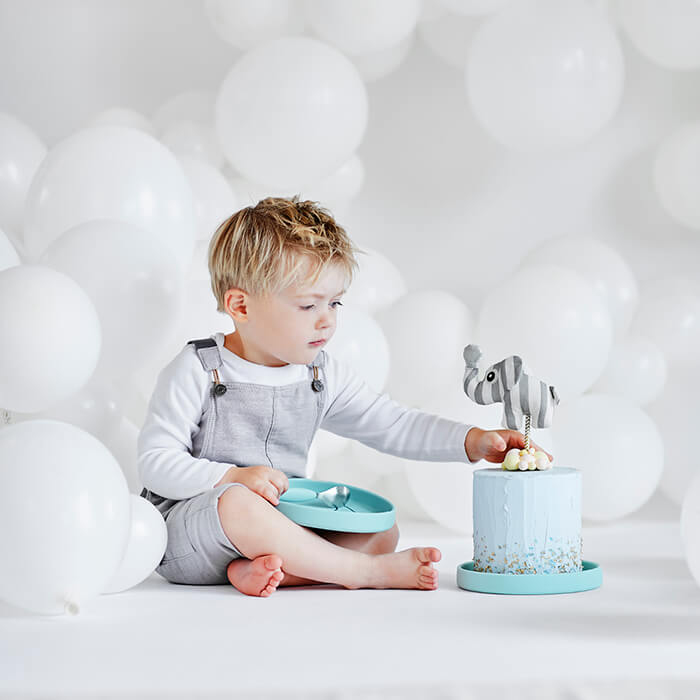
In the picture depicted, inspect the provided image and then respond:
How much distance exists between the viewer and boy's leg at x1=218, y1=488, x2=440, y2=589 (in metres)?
1.44

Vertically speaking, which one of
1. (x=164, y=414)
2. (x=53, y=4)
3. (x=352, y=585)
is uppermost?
(x=53, y=4)

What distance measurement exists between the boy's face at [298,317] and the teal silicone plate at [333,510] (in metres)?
0.20

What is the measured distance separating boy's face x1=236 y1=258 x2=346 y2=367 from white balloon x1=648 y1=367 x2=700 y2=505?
4.29 ft

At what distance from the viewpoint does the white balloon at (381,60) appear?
244 cm

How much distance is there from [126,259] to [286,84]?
2.06 feet

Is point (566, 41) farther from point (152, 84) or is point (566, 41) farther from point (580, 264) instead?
point (152, 84)

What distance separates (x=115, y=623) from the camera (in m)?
1.28

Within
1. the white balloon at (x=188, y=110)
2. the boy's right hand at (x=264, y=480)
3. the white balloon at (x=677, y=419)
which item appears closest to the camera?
the boy's right hand at (x=264, y=480)

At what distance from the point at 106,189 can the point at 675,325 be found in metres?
1.35

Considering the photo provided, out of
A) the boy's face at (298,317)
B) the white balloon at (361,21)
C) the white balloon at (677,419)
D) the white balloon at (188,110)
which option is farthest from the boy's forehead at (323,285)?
the white balloon at (677,419)

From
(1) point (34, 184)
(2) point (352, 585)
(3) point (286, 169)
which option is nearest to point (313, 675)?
(2) point (352, 585)

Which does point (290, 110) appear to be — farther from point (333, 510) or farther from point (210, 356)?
point (333, 510)

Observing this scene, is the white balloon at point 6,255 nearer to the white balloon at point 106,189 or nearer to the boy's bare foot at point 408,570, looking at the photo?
the white balloon at point 106,189

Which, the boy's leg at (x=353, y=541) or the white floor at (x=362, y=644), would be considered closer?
the white floor at (x=362, y=644)
